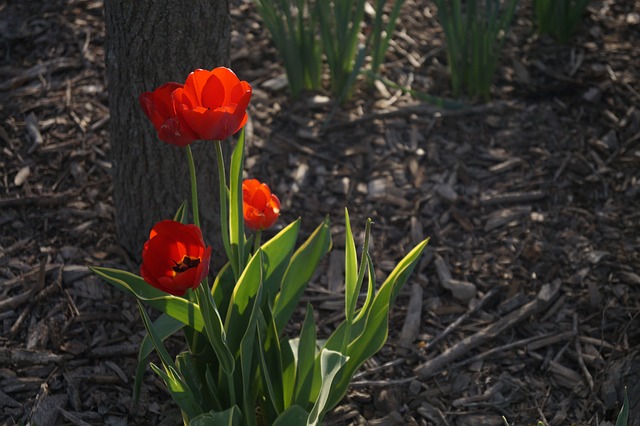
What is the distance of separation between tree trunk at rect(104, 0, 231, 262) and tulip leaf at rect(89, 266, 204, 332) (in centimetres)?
67

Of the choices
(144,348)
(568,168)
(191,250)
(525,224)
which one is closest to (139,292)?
(144,348)

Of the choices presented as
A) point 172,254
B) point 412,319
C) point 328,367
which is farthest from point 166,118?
point 412,319

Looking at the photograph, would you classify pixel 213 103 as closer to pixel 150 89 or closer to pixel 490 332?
pixel 150 89

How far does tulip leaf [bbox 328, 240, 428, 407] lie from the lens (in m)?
1.81

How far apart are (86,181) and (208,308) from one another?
1.34 meters

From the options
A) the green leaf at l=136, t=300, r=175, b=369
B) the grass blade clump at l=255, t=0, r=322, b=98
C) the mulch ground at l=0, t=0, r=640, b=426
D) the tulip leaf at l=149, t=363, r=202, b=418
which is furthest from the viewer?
the grass blade clump at l=255, t=0, r=322, b=98

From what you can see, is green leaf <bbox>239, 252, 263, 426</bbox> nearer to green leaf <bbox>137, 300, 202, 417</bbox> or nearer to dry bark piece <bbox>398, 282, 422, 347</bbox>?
green leaf <bbox>137, 300, 202, 417</bbox>

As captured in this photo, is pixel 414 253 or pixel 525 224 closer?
pixel 414 253

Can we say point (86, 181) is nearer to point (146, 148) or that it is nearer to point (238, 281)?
point (146, 148)

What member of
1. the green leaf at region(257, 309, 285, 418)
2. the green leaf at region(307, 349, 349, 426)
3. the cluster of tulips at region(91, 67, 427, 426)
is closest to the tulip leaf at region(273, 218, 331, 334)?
Answer: the cluster of tulips at region(91, 67, 427, 426)

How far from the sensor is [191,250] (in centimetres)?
150

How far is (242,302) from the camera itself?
5.80 feet

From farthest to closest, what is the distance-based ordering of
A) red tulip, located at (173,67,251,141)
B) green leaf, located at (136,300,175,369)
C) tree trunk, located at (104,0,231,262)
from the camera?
tree trunk, located at (104,0,231,262)
green leaf, located at (136,300,175,369)
red tulip, located at (173,67,251,141)

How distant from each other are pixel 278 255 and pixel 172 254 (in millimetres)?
454
